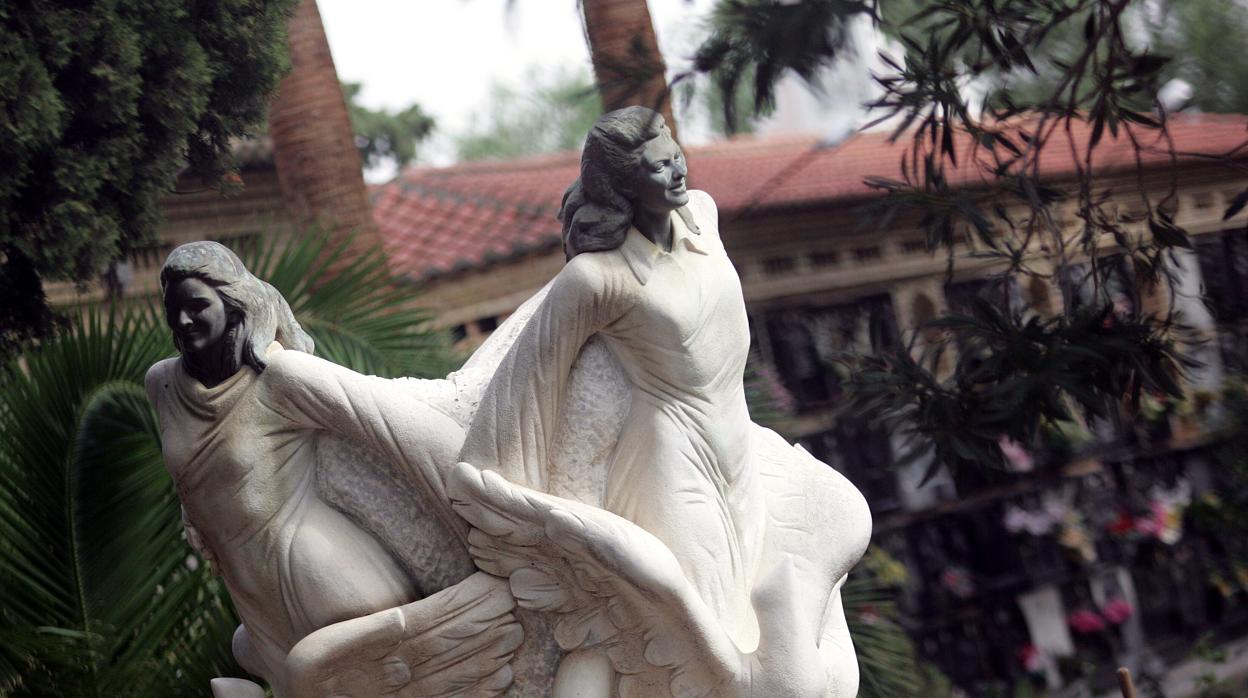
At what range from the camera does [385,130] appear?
12.6 meters

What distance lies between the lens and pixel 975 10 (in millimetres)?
4414

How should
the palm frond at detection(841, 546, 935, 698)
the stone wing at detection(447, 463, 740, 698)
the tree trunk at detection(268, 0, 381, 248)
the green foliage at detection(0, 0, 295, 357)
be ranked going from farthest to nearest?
1. the tree trunk at detection(268, 0, 381, 248)
2. the palm frond at detection(841, 546, 935, 698)
3. the green foliage at detection(0, 0, 295, 357)
4. the stone wing at detection(447, 463, 740, 698)

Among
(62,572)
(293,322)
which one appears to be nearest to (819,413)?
(62,572)

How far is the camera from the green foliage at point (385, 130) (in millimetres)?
12531

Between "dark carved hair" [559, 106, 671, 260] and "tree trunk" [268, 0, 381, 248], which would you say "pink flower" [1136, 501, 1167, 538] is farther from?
"dark carved hair" [559, 106, 671, 260]

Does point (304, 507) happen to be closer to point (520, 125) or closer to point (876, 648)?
point (876, 648)

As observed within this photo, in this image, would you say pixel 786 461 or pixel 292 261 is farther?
pixel 292 261

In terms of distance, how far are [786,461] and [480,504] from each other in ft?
2.65

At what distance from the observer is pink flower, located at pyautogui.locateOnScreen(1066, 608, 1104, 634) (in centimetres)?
1086

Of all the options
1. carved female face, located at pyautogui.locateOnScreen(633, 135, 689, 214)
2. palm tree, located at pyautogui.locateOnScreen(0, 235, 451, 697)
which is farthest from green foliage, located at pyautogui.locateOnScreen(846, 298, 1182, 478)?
palm tree, located at pyautogui.locateOnScreen(0, 235, 451, 697)

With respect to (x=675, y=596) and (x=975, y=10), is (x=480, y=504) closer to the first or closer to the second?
(x=675, y=596)

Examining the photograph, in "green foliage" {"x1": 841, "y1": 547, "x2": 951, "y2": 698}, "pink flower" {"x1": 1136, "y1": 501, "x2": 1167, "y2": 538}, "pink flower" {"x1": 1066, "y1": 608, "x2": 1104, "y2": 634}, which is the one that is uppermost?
"green foliage" {"x1": 841, "y1": 547, "x2": 951, "y2": 698}

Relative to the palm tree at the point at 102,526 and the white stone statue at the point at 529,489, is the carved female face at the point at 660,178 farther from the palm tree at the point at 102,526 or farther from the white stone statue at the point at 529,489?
the palm tree at the point at 102,526

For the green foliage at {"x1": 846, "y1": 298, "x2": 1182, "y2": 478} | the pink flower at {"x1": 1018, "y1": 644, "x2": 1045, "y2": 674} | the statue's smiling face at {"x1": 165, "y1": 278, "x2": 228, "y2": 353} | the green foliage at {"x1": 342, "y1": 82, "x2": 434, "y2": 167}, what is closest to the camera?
the statue's smiling face at {"x1": 165, "y1": 278, "x2": 228, "y2": 353}
